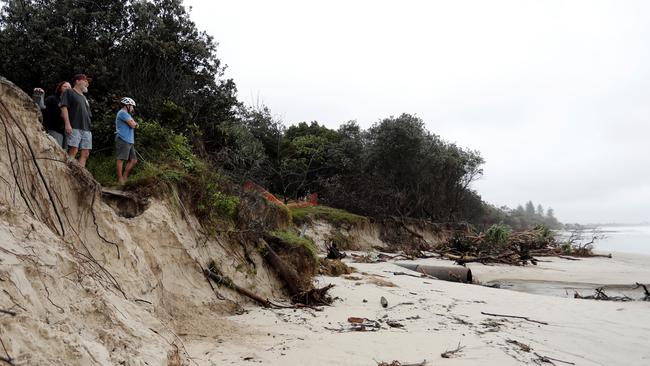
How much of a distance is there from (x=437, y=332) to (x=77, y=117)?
6339mm

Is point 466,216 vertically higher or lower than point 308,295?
higher

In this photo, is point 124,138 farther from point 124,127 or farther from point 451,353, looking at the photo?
point 451,353

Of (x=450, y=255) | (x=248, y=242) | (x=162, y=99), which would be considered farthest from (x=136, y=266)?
(x=450, y=255)

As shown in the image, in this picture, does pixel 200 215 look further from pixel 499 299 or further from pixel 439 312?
pixel 499 299

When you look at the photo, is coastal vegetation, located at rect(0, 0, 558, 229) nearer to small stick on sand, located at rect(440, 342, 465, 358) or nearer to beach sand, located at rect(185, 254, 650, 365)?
beach sand, located at rect(185, 254, 650, 365)

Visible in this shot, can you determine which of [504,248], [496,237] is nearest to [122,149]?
[496,237]

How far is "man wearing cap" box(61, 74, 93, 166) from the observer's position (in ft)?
19.0

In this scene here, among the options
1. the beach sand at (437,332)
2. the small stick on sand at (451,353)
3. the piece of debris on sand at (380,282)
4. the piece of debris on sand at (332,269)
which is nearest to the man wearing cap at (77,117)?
the beach sand at (437,332)

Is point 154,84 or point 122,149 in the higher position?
point 154,84

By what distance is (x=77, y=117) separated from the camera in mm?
5930

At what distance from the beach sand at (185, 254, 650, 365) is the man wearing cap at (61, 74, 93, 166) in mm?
3488

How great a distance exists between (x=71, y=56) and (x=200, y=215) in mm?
6591

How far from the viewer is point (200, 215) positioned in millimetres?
6934

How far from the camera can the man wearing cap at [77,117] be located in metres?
5.79
